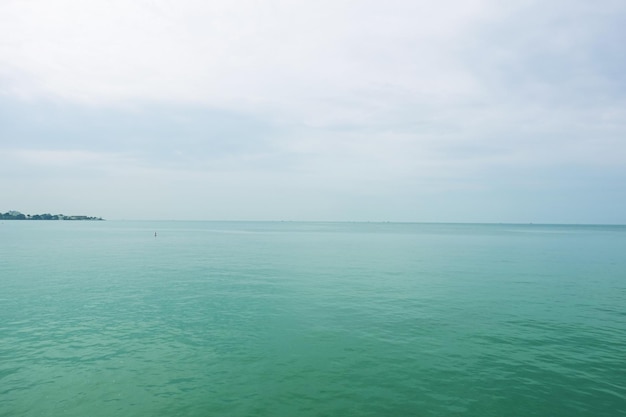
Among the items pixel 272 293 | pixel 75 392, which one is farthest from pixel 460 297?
pixel 75 392

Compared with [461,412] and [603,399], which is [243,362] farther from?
[603,399]

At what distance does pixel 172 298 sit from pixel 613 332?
4504 centimetres

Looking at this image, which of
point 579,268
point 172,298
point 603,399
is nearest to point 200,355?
point 172,298

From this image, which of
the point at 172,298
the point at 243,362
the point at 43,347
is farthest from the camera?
the point at 172,298

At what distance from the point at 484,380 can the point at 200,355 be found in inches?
755

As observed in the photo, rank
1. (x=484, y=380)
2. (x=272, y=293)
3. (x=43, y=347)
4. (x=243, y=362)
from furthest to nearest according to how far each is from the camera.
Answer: (x=272, y=293) < (x=43, y=347) < (x=243, y=362) < (x=484, y=380)

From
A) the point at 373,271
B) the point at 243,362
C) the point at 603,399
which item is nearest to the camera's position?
the point at 603,399

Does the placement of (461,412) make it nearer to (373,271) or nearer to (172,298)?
(172,298)

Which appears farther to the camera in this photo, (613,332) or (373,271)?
(373,271)

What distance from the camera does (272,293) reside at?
5044 cm

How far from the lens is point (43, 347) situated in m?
29.2

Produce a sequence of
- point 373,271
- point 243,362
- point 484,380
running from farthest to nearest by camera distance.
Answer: point 373,271
point 243,362
point 484,380

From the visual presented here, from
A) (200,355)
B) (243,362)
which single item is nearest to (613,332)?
(243,362)

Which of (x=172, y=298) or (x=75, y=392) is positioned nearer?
(x=75, y=392)
